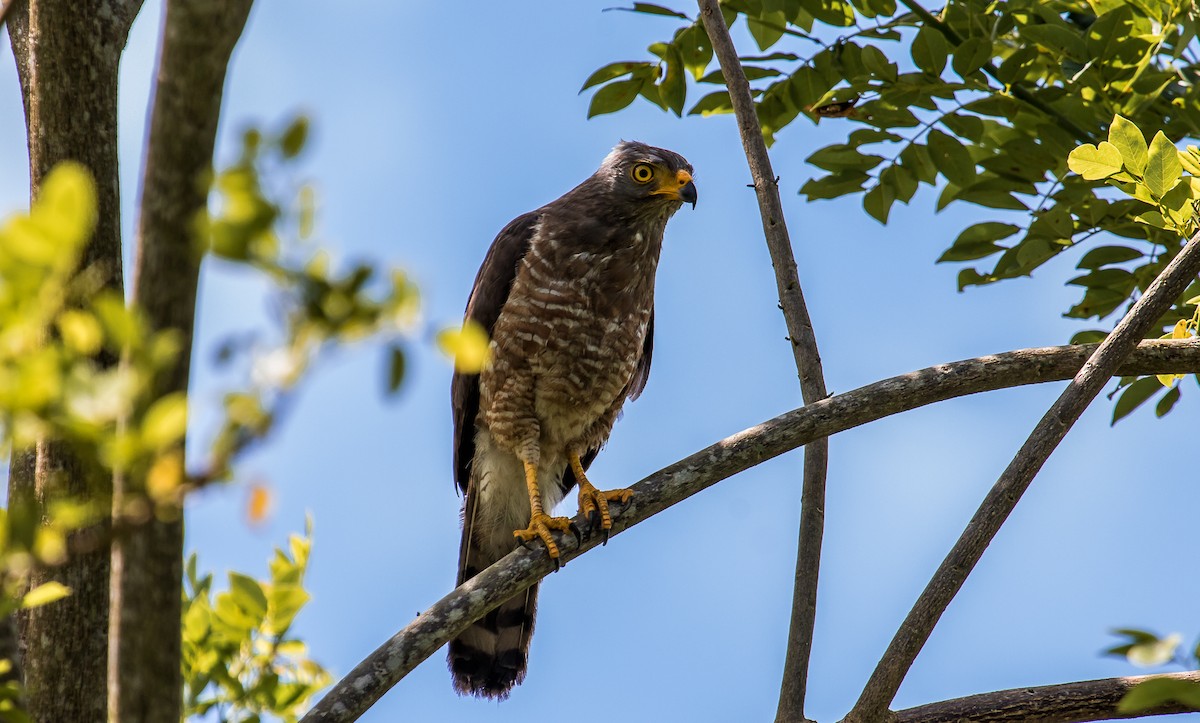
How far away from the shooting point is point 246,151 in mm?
1152

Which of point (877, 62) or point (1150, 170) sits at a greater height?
point (877, 62)

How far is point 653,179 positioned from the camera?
5.43m

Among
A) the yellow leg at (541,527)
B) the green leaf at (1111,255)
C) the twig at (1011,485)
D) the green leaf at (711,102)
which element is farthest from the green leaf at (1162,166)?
the yellow leg at (541,527)

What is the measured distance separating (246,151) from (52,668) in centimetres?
216

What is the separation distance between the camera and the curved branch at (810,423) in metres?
3.17

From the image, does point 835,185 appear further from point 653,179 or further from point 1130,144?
point 653,179

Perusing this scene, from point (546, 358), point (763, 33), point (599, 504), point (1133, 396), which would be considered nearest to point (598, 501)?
A: point (599, 504)

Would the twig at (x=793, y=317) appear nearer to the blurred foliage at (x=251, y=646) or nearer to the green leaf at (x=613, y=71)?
the green leaf at (x=613, y=71)

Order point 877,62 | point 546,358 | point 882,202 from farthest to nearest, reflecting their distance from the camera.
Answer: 1. point 546,358
2. point 882,202
3. point 877,62

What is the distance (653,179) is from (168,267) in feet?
13.4

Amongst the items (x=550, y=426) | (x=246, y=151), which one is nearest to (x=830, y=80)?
(x=550, y=426)

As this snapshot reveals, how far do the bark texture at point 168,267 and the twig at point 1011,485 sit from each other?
1.98 metres

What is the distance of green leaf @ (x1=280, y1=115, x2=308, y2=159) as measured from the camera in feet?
3.77

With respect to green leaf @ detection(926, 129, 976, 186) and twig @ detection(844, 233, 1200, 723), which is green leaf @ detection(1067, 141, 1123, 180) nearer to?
twig @ detection(844, 233, 1200, 723)
